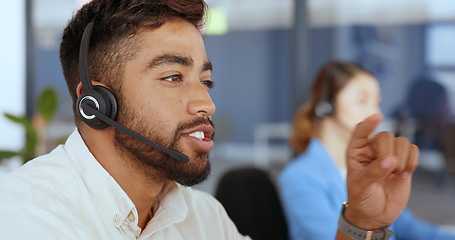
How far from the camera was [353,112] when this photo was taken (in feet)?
7.36

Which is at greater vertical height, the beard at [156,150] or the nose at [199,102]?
the nose at [199,102]

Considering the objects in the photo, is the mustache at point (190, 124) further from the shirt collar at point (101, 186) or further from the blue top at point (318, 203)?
the blue top at point (318, 203)

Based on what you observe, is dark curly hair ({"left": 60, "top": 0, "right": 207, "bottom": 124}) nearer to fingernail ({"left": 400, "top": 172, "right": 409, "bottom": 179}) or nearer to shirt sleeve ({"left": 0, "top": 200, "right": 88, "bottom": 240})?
shirt sleeve ({"left": 0, "top": 200, "right": 88, "bottom": 240})

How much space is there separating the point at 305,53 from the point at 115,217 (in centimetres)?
257

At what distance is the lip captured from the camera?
3.23ft

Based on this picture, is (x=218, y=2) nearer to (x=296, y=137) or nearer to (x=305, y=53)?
(x=305, y=53)

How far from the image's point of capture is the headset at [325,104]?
2.29 m

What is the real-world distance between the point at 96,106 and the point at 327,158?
1470 millimetres

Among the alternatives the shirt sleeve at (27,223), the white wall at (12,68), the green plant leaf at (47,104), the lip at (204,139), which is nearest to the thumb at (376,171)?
the lip at (204,139)

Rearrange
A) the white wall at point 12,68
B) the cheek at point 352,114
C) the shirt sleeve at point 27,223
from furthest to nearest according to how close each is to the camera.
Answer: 1. the white wall at point 12,68
2. the cheek at point 352,114
3. the shirt sleeve at point 27,223

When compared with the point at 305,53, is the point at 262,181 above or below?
below

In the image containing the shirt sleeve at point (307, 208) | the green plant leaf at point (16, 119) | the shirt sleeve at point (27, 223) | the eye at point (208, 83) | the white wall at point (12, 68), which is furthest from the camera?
the white wall at point (12, 68)

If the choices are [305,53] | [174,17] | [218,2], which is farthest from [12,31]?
[174,17]

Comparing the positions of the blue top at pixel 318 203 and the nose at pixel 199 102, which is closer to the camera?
the nose at pixel 199 102
